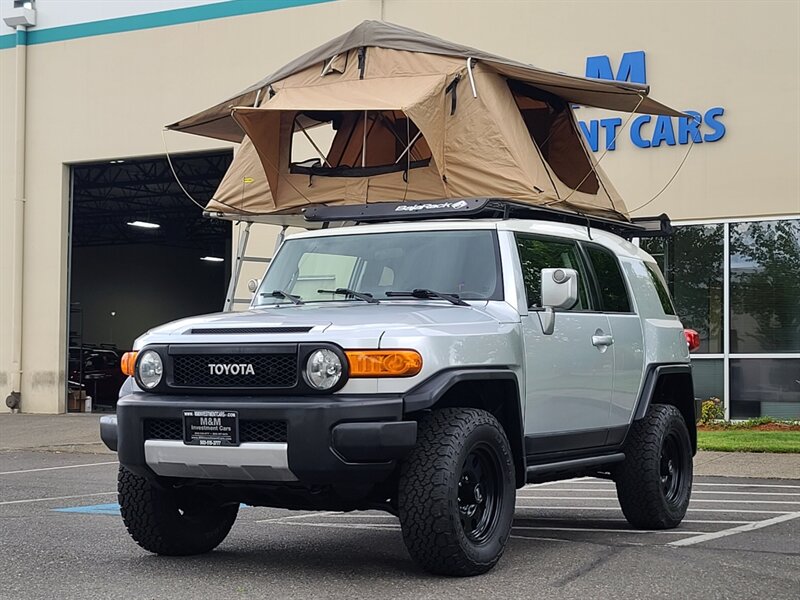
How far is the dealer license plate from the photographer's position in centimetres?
638

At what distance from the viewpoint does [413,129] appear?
376 inches

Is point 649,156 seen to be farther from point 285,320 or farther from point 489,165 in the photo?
point 285,320

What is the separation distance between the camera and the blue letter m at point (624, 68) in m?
18.5

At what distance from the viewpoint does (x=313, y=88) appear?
10086 millimetres

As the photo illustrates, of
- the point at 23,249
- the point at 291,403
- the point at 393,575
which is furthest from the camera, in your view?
the point at 23,249

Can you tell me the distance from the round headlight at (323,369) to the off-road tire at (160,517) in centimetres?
126

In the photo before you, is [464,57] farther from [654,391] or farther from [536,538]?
[536,538]

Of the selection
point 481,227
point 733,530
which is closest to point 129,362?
point 481,227

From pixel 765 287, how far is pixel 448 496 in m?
13.0

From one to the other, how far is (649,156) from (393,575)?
12989 mm

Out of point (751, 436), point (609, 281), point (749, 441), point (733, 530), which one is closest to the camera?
point (733, 530)

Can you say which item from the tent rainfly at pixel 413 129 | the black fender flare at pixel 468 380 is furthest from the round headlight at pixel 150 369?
the tent rainfly at pixel 413 129

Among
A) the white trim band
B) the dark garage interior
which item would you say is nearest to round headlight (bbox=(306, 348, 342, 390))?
the white trim band

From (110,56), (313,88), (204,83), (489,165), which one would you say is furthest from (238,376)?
(110,56)
